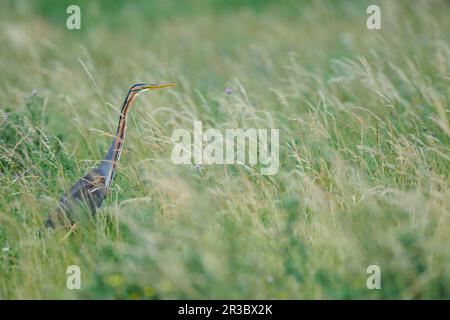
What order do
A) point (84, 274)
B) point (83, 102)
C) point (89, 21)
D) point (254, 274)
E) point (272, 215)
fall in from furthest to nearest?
point (89, 21) → point (83, 102) → point (272, 215) → point (84, 274) → point (254, 274)

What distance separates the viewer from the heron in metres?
4.12

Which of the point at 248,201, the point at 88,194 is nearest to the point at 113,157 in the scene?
the point at 88,194

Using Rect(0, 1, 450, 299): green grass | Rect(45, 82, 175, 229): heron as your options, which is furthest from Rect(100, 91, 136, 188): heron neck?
Rect(0, 1, 450, 299): green grass

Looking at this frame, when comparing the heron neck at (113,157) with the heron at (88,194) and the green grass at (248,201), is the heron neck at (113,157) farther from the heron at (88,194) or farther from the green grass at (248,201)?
the green grass at (248,201)

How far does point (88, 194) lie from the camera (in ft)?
13.9

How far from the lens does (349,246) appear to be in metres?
3.59

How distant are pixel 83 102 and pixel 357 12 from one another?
5.35 metres

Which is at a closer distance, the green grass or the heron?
the green grass

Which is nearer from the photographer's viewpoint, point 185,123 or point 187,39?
point 185,123

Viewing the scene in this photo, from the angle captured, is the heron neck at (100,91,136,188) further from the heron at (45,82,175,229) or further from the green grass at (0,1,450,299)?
the green grass at (0,1,450,299)

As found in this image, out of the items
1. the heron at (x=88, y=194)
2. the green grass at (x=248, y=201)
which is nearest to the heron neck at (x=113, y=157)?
the heron at (x=88, y=194)

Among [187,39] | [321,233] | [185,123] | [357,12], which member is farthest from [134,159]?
[357,12]

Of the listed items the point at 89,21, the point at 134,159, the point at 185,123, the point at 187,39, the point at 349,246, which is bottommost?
the point at 349,246
